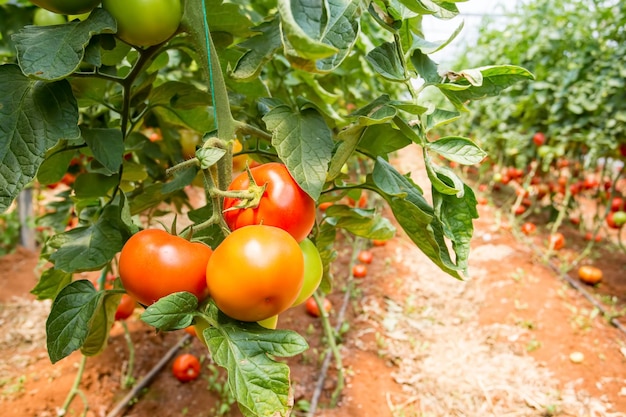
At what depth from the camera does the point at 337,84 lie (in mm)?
1238

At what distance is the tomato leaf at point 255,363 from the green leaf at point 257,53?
0.31 metres

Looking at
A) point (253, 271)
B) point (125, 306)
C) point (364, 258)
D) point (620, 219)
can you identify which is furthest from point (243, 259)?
point (620, 219)

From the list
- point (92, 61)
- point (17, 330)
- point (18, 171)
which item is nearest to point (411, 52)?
point (92, 61)

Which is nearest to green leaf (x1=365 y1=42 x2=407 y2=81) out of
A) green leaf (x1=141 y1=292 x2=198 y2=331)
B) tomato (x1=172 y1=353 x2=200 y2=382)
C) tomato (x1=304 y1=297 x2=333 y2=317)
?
green leaf (x1=141 y1=292 x2=198 y2=331)

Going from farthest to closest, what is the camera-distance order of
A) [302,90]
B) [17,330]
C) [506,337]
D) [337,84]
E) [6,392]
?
[506,337] → [17,330] → [6,392] → [337,84] → [302,90]

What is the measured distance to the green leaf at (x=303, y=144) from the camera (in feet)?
1.83

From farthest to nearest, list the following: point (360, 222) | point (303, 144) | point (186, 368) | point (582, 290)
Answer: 1. point (582, 290)
2. point (186, 368)
3. point (360, 222)
4. point (303, 144)

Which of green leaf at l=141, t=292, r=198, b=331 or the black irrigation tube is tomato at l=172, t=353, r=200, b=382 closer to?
green leaf at l=141, t=292, r=198, b=331

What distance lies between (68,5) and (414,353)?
218 centimetres

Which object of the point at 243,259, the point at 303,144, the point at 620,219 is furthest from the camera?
the point at 620,219

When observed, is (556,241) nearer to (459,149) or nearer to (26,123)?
A: (459,149)

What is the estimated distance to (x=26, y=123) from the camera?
518 millimetres

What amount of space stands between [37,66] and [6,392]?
1.60 m

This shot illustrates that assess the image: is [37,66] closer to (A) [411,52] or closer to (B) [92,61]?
(B) [92,61]
